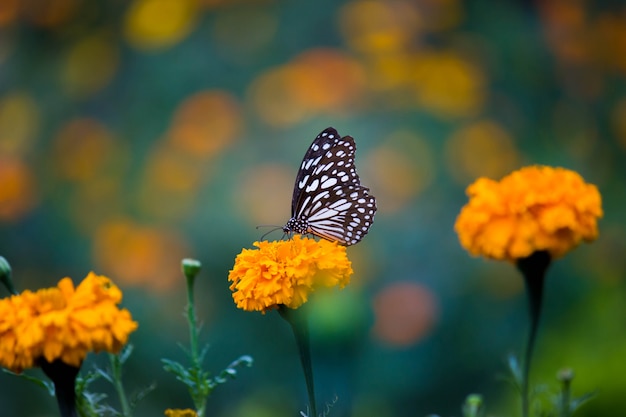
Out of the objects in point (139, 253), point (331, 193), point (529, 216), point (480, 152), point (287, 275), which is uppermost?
point (480, 152)

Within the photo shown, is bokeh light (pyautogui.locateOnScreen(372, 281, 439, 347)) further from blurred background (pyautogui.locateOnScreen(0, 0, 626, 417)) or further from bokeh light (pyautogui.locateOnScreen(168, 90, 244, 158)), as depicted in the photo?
bokeh light (pyautogui.locateOnScreen(168, 90, 244, 158))

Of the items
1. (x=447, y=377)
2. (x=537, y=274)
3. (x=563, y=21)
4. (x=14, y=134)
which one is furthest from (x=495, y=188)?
(x=14, y=134)

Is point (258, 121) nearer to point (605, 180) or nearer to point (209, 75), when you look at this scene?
point (209, 75)

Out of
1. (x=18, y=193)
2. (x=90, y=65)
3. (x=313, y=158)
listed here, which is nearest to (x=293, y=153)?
(x=90, y=65)

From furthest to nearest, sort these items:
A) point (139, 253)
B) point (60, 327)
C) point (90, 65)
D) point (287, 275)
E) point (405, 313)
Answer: point (90, 65) < point (139, 253) < point (405, 313) < point (287, 275) < point (60, 327)

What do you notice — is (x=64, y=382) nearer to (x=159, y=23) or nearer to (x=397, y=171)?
(x=397, y=171)
